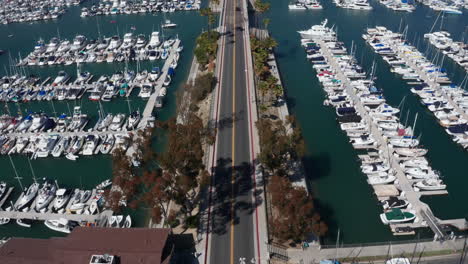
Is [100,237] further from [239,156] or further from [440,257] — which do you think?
[440,257]

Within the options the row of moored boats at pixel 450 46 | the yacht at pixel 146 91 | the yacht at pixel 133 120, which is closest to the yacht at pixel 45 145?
the yacht at pixel 133 120

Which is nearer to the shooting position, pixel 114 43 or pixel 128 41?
pixel 114 43

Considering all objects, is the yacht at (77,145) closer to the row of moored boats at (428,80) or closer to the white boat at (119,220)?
the white boat at (119,220)

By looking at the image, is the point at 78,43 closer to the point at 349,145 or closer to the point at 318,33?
the point at 318,33

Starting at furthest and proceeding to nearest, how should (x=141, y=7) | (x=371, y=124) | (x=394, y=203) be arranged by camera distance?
(x=141, y=7), (x=371, y=124), (x=394, y=203)

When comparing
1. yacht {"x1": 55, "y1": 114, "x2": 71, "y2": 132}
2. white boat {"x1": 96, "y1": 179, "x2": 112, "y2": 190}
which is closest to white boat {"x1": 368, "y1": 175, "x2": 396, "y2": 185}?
white boat {"x1": 96, "y1": 179, "x2": 112, "y2": 190}

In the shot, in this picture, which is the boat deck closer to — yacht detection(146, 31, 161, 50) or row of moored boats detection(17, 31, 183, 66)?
row of moored boats detection(17, 31, 183, 66)

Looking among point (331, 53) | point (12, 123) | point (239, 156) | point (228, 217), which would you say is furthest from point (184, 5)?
point (228, 217)

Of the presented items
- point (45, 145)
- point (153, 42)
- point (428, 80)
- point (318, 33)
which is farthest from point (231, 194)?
point (318, 33)

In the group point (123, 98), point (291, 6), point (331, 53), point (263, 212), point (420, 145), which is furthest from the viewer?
point (291, 6)
